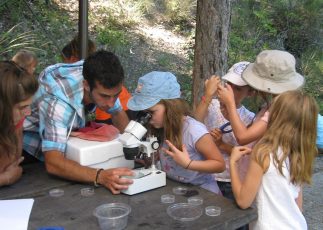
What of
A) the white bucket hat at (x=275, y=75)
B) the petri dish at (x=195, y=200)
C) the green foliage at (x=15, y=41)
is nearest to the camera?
the petri dish at (x=195, y=200)

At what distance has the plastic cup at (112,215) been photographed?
1706 mm

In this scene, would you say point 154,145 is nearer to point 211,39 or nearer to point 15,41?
point 211,39

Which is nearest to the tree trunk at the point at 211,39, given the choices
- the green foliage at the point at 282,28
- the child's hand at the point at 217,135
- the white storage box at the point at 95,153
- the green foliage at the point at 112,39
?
the child's hand at the point at 217,135

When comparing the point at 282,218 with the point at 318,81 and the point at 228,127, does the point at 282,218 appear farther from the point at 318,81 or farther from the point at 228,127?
the point at 318,81

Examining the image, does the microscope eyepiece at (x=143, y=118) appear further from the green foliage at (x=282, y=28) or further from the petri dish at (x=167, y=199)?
the green foliage at (x=282, y=28)

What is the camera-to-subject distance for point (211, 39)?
3.81 m

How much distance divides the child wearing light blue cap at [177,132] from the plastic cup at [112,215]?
0.38 meters

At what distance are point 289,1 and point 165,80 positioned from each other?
8.18m

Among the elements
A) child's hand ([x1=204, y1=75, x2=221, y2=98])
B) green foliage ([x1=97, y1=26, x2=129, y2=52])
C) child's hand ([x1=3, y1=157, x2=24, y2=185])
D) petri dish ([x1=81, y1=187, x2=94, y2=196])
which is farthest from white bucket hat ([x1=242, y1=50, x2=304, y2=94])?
green foliage ([x1=97, y1=26, x2=129, y2=52])

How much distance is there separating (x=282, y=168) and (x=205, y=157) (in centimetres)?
43

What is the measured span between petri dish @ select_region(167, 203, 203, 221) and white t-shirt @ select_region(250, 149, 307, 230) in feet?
0.92

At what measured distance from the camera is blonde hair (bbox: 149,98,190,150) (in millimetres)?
2168

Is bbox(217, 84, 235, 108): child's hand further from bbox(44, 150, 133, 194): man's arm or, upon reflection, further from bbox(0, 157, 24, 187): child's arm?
bbox(0, 157, 24, 187): child's arm

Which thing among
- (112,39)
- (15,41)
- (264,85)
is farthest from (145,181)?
(112,39)
